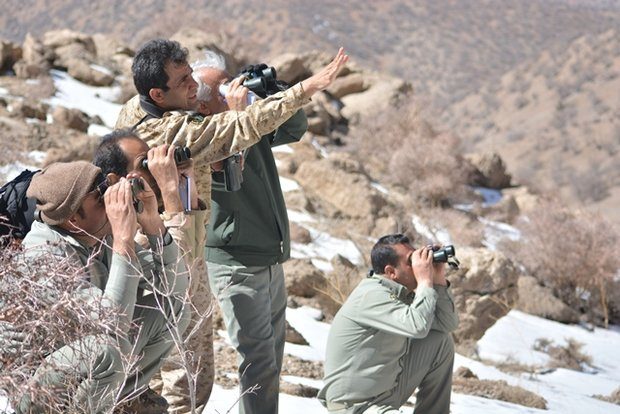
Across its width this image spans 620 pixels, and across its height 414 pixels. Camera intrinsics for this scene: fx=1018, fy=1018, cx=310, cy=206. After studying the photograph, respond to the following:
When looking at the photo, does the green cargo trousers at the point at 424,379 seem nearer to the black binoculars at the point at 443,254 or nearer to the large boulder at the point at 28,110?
the black binoculars at the point at 443,254

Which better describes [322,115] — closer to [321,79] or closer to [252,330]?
[252,330]

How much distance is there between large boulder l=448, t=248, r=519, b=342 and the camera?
8953 millimetres

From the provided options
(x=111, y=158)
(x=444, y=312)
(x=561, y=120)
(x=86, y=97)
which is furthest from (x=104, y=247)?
(x=561, y=120)

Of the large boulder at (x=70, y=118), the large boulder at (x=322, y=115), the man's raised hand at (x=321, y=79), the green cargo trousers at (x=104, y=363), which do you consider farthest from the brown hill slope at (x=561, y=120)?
the green cargo trousers at (x=104, y=363)

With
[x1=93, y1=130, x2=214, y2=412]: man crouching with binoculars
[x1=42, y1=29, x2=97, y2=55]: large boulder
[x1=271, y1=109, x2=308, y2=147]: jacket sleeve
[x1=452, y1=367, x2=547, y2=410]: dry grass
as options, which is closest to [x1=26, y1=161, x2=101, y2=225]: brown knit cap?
[x1=93, y1=130, x2=214, y2=412]: man crouching with binoculars

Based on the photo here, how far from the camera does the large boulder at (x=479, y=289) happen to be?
8.95m

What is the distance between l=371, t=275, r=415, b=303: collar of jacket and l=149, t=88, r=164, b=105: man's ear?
57.9 inches

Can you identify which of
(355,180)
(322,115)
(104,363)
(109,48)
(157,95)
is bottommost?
(109,48)

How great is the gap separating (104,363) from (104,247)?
43 cm

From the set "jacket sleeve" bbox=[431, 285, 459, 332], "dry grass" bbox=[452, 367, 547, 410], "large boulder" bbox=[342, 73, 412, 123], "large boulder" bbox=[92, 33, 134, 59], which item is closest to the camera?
"jacket sleeve" bbox=[431, 285, 459, 332]

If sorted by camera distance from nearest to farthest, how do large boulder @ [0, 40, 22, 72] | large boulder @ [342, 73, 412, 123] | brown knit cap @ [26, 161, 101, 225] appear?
brown knit cap @ [26, 161, 101, 225], large boulder @ [0, 40, 22, 72], large boulder @ [342, 73, 412, 123]

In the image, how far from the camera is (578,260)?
1344 cm

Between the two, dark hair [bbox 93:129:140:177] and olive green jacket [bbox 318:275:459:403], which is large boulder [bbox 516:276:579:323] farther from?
dark hair [bbox 93:129:140:177]

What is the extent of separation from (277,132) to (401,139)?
44.9 ft
